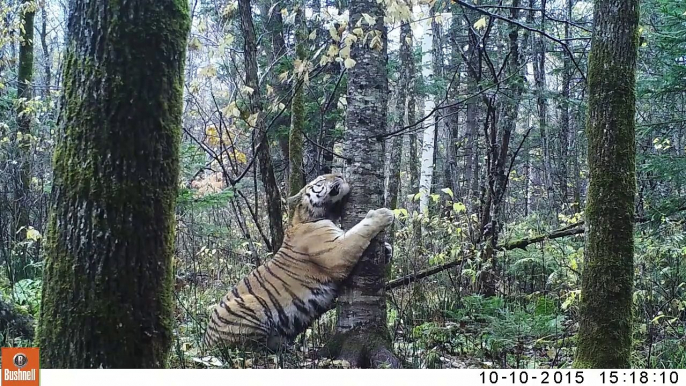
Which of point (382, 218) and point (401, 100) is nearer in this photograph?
point (382, 218)

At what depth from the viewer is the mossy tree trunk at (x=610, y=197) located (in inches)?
125

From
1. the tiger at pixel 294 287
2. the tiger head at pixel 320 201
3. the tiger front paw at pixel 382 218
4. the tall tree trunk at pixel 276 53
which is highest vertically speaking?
the tall tree trunk at pixel 276 53

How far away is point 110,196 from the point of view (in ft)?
7.28

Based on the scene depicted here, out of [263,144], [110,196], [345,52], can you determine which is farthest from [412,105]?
[110,196]

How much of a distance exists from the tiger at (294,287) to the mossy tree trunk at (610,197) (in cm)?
186

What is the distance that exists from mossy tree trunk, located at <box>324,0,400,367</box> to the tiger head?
0.27 meters

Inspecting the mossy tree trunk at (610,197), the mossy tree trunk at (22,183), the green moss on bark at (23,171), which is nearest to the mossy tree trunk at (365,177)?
the mossy tree trunk at (610,197)

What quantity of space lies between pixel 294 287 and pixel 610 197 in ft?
8.78

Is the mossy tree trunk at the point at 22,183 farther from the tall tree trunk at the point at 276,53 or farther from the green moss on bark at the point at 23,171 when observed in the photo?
the tall tree trunk at the point at 276,53

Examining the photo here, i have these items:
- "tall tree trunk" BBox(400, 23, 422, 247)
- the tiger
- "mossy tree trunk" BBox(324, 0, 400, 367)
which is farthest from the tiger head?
"tall tree trunk" BBox(400, 23, 422, 247)

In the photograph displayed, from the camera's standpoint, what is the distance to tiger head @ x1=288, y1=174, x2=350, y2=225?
479 centimetres

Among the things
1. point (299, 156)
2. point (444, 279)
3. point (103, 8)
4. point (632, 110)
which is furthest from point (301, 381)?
point (444, 279)

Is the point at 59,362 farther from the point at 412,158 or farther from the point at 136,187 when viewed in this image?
the point at 412,158

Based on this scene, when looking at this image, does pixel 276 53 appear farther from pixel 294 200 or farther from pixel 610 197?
pixel 610 197
